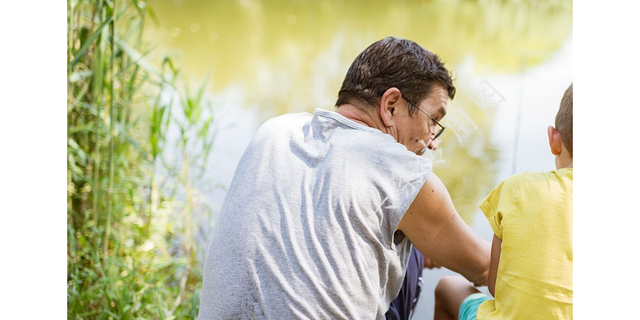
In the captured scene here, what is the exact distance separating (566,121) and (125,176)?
1899 millimetres

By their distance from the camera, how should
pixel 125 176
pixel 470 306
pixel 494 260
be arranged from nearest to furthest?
pixel 494 260 → pixel 470 306 → pixel 125 176

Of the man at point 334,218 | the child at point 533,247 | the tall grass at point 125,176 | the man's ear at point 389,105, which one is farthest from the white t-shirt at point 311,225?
the tall grass at point 125,176

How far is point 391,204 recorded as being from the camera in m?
1.29

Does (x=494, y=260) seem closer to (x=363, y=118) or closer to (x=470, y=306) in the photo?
(x=470, y=306)

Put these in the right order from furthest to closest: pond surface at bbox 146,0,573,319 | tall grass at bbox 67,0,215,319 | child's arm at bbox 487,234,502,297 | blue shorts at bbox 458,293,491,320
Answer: tall grass at bbox 67,0,215,319, pond surface at bbox 146,0,573,319, blue shorts at bbox 458,293,491,320, child's arm at bbox 487,234,502,297

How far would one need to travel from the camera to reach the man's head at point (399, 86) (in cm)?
143

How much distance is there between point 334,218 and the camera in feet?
4.06

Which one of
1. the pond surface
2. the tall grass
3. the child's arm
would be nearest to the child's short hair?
the child's arm

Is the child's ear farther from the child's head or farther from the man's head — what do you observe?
the man's head

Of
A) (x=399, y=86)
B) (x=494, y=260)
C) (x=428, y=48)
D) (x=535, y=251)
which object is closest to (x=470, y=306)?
(x=494, y=260)

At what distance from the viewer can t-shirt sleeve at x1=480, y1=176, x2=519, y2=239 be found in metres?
1.32

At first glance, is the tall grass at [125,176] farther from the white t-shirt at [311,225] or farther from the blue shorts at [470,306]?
the blue shorts at [470,306]

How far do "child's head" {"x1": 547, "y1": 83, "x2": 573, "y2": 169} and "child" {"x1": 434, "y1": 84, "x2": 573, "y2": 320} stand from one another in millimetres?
59
